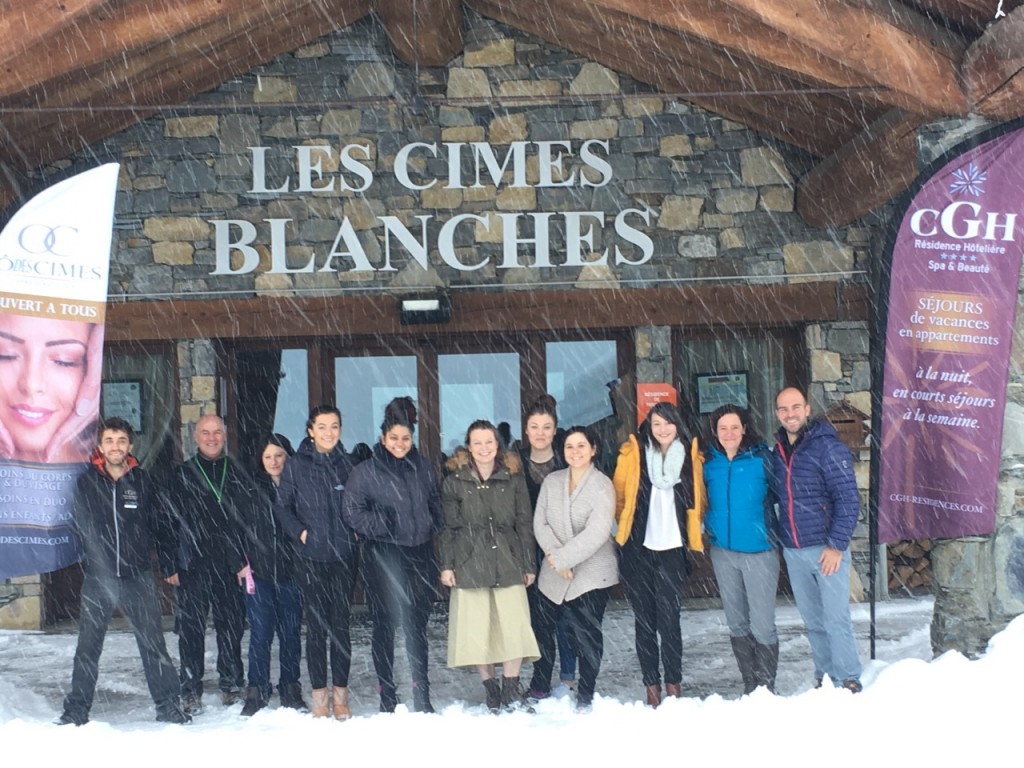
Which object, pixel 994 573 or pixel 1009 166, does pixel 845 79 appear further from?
pixel 994 573

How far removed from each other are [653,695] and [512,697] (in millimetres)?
620

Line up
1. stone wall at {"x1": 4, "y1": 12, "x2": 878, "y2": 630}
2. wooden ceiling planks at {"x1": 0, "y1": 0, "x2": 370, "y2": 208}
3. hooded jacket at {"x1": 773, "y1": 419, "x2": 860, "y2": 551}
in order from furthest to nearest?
stone wall at {"x1": 4, "y1": 12, "x2": 878, "y2": 630} → wooden ceiling planks at {"x1": 0, "y1": 0, "x2": 370, "y2": 208} → hooded jacket at {"x1": 773, "y1": 419, "x2": 860, "y2": 551}

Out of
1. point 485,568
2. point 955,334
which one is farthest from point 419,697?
point 955,334

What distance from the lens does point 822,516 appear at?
4703 mm

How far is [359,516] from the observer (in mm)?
4680

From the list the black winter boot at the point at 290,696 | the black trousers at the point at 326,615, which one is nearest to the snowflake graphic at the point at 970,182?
the black trousers at the point at 326,615

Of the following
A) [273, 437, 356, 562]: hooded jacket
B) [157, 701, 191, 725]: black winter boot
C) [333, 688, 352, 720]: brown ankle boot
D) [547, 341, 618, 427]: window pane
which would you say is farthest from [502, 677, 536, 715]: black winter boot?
[547, 341, 618, 427]: window pane

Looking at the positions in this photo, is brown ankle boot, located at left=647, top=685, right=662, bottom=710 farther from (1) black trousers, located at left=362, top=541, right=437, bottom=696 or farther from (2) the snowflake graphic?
(2) the snowflake graphic

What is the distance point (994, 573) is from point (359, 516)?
2.87m

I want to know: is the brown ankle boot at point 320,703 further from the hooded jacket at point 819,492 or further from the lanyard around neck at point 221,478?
the hooded jacket at point 819,492

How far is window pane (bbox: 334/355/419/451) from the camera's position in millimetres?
7746

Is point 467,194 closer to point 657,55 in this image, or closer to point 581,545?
point 657,55

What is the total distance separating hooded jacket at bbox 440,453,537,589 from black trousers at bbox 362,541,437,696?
6.9 inches

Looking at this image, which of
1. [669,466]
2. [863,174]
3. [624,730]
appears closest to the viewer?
[624,730]
